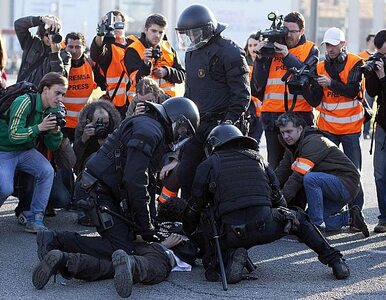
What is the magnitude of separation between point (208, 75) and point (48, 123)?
4.68ft

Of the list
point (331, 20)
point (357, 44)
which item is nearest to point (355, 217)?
point (357, 44)

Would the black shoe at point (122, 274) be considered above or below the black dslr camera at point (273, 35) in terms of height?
below

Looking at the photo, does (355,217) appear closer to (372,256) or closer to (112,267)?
(372,256)

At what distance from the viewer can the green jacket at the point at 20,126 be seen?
7883 mm

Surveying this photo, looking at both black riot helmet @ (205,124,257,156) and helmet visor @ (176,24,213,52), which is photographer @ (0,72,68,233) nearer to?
helmet visor @ (176,24,213,52)

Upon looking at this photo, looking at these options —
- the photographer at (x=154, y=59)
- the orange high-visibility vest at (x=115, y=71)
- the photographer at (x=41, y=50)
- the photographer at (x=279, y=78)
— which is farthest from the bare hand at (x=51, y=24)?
the photographer at (x=279, y=78)

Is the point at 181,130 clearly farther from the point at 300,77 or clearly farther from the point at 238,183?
the point at 300,77

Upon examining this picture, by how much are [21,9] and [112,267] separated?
57614 millimetres

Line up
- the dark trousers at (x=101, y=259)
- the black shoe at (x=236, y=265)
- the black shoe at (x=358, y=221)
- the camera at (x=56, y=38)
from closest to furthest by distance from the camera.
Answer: the dark trousers at (x=101, y=259)
the black shoe at (x=236, y=265)
the black shoe at (x=358, y=221)
the camera at (x=56, y=38)

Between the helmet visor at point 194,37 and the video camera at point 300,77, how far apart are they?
3.86 ft

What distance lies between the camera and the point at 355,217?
8328mm

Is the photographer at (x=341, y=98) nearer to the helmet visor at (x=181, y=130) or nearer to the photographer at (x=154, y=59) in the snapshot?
the photographer at (x=154, y=59)

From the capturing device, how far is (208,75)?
780cm

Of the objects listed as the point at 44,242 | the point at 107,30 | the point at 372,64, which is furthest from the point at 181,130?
the point at 107,30
